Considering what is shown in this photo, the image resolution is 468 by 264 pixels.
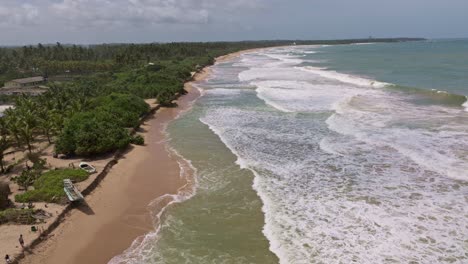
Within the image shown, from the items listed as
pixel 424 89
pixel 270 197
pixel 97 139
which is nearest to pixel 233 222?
pixel 270 197

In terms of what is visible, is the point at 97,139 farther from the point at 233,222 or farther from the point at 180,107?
the point at 180,107

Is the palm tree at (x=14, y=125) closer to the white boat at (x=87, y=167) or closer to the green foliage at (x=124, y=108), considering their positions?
the green foliage at (x=124, y=108)

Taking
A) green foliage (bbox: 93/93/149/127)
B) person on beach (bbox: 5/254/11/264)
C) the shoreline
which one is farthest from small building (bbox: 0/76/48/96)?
person on beach (bbox: 5/254/11/264)

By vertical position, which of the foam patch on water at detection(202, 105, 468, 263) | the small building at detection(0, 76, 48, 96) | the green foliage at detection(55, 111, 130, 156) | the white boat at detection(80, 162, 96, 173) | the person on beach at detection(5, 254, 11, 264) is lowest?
the small building at detection(0, 76, 48, 96)

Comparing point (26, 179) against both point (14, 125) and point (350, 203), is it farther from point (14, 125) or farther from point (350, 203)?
point (350, 203)

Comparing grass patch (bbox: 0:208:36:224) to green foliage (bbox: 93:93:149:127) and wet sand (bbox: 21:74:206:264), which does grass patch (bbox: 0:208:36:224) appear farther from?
green foliage (bbox: 93:93:149:127)

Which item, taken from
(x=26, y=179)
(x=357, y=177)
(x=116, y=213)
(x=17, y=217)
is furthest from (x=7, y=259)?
(x=357, y=177)

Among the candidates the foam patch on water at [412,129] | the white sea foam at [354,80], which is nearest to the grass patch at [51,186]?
the foam patch on water at [412,129]
